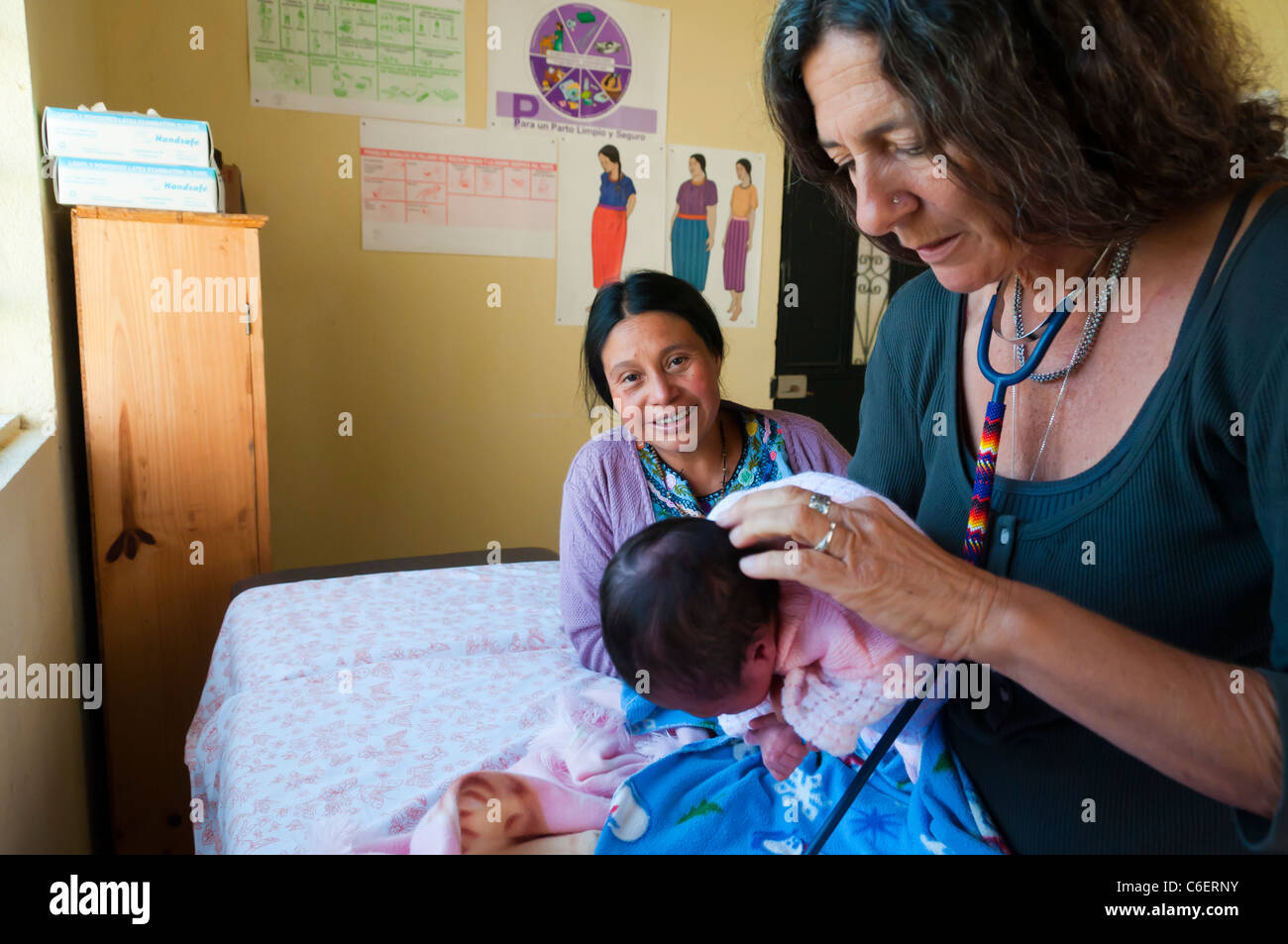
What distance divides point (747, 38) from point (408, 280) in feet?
6.21

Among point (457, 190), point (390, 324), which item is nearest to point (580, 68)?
point (457, 190)

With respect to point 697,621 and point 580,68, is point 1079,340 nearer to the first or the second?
point 697,621

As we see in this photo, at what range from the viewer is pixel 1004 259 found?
99 centimetres

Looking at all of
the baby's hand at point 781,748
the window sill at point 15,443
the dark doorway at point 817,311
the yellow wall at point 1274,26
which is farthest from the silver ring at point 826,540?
the yellow wall at point 1274,26

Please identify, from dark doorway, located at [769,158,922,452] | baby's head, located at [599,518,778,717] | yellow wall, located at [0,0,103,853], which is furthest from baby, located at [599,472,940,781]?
dark doorway, located at [769,158,922,452]

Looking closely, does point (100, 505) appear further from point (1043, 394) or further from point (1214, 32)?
point (1214, 32)

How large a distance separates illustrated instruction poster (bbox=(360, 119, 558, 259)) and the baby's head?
2.72 m

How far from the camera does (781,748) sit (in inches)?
47.5

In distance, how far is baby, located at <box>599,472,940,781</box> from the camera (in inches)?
43.7

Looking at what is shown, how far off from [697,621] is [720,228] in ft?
10.7

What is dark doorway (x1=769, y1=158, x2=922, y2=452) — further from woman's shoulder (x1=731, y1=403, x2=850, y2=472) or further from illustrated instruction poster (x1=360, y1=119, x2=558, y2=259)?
woman's shoulder (x1=731, y1=403, x2=850, y2=472)

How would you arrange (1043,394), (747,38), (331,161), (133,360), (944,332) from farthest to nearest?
(747,38)
(331,161)
(133,360)
(944,332)
(1043,394)

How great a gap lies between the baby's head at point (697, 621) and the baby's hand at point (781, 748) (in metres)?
0.07
